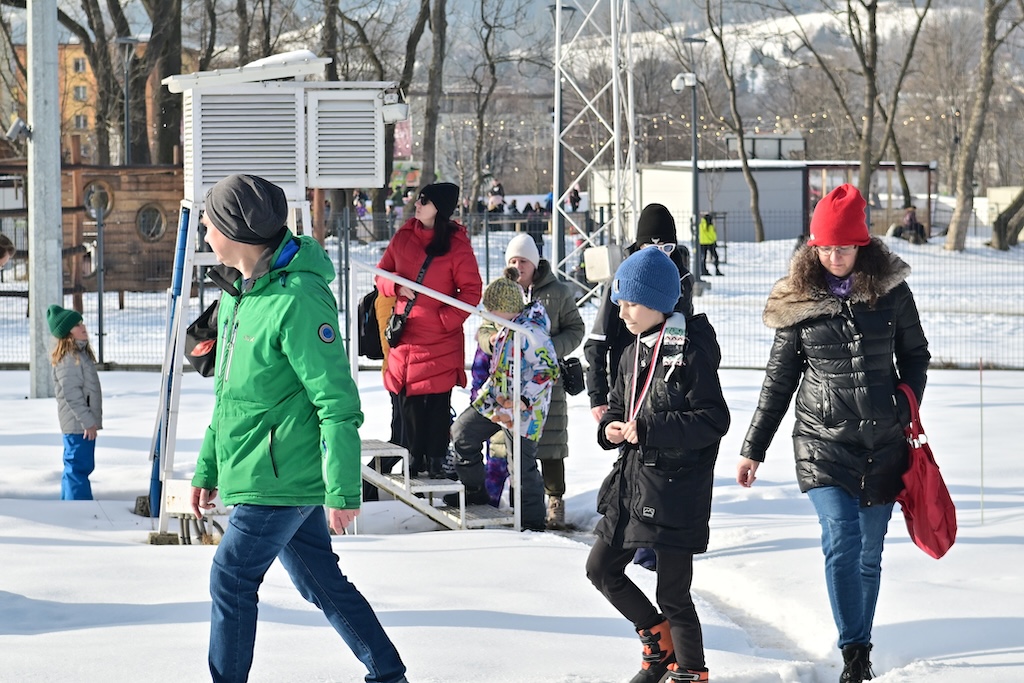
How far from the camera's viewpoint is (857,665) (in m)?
4.77

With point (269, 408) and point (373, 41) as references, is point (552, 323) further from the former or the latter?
point (373, 41)

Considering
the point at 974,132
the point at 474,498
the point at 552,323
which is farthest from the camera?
the point at 974,132

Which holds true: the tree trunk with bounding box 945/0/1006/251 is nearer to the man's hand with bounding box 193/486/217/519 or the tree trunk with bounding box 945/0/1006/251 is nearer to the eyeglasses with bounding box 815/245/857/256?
the eyeglasses with bounding box 815/245/857/256

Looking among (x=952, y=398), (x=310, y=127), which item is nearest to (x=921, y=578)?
(x=310, y=127)

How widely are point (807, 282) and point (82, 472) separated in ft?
17.3

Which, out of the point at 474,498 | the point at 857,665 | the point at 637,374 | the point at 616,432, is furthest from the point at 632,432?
the point at 474,498

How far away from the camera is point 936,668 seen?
489cm

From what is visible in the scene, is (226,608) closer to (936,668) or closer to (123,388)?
(936,668)

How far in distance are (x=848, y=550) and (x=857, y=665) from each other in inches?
15.7

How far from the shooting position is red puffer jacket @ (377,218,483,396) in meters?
7.70

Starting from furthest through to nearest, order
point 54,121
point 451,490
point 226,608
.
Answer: point 54,121 → point 451,490 → point 226,608

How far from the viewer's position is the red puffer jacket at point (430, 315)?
25.3ft

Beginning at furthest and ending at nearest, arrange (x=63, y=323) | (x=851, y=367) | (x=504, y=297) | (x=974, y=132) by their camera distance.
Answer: (x=974, y=132)
(x=63, y=323)
(x=504, y=297)
(x=851, y=367)

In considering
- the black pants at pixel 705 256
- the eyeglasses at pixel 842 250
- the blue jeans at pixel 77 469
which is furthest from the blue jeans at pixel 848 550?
the black pants at pixel 705 256
